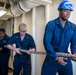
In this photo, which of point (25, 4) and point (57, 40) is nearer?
point (57, 40)

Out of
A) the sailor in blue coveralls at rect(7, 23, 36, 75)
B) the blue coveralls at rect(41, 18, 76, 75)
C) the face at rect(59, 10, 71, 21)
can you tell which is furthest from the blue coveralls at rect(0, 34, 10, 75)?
the face at rect(59, 10, 71, 21)

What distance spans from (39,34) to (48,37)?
1508 mm

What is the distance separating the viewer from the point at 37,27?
3395mm

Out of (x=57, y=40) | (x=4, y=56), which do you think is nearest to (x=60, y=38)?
(x=57, y=40)

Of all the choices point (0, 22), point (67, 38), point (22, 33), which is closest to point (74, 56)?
point (67, 38)

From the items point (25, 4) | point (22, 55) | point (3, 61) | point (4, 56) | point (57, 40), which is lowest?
point (3, 61)

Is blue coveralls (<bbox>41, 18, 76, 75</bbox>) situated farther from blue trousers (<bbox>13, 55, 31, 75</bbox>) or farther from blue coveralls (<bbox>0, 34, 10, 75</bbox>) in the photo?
blue coveralls (<bbox>0, 34, 10, 75</bbox>)

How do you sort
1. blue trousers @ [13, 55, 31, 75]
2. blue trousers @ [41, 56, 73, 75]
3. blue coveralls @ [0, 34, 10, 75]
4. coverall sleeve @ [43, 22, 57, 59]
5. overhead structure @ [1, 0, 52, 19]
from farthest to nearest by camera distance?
blue coveralls @ [0, 34, 10, 75]
blue trousers @ [13, 55, 31, 75]
overhead structure @ [1, 0, 52, 19]
blue trousers @ [41, 56, 73, 75]
coverall sleeve @ [43, 22, 57, 59]

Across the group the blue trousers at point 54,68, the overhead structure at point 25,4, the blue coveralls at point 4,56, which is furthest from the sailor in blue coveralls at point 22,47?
the blue trousers at point 54,68

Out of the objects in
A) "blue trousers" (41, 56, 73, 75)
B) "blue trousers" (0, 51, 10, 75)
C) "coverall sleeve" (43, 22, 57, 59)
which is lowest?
"blue trousers" (0, 51, 10, 75)

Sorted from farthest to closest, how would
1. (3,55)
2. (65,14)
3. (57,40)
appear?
(3,55) < (57,40) < (65,14)

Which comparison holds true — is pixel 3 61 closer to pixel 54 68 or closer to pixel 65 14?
pixel 54 68

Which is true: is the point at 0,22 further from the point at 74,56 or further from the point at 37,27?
the point at 74,56

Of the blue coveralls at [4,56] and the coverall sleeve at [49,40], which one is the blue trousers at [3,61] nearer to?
the blue coveralls at [4,56]
